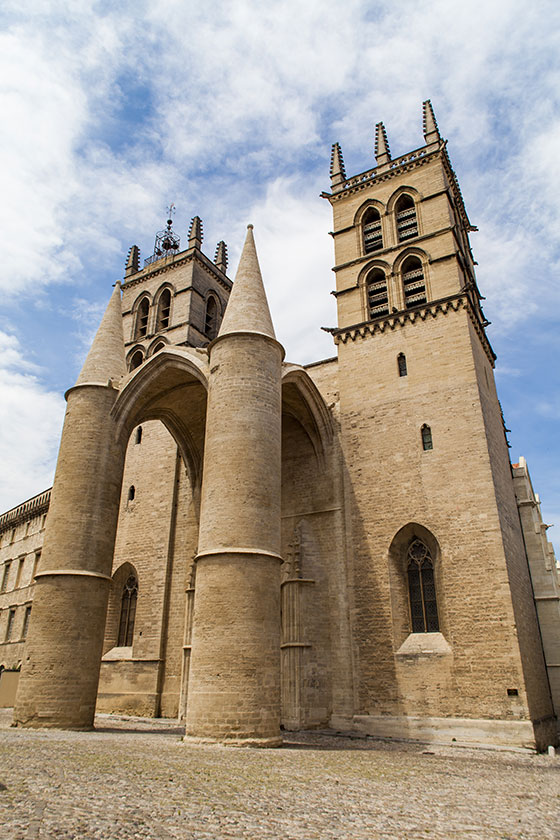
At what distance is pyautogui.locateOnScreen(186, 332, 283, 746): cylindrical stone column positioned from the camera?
9.55 meters

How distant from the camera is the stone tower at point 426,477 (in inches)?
466

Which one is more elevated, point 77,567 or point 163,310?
point 163,310

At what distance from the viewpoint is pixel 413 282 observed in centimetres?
1681

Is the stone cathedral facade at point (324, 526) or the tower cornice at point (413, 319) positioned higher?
the tower cornice at point (413, 319)

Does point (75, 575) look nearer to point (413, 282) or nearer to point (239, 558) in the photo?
point (239, 558)

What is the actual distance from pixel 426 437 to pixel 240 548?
588cm

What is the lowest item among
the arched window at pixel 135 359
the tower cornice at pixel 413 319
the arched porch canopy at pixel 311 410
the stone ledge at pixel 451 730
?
the stone ledge at pixel 451 730

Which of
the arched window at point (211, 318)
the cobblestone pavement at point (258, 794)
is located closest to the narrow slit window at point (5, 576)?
the arched window at point (211, 318)

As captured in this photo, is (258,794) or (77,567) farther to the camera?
(77,567)

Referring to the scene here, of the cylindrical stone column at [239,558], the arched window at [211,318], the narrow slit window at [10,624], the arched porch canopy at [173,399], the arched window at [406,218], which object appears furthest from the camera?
the narrow slit window at [10,624]

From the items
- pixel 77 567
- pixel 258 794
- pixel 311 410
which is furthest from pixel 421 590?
pixel 258 794

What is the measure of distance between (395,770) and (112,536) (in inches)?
329

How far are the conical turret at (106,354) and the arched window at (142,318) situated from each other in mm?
6413

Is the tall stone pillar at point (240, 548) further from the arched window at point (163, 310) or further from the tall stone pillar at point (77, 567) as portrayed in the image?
the arched window at point (163, 310)
